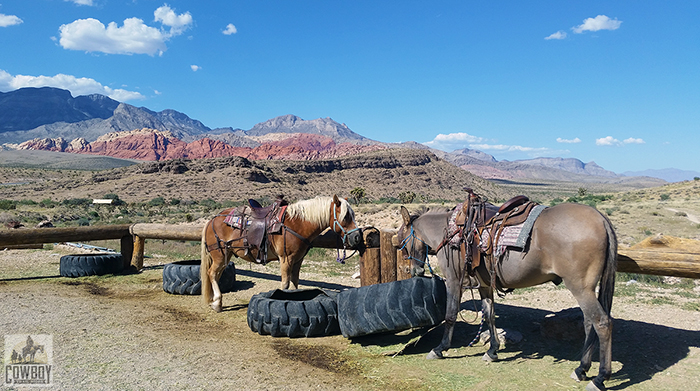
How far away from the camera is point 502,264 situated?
4.94 metres

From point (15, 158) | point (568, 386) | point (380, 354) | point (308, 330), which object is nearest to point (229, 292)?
point (308, 330)

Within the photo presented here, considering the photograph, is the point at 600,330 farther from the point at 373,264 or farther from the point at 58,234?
the point at 58,234

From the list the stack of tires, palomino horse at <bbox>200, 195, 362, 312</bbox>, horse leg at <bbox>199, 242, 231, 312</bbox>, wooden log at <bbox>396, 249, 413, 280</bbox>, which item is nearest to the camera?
the stack of tires

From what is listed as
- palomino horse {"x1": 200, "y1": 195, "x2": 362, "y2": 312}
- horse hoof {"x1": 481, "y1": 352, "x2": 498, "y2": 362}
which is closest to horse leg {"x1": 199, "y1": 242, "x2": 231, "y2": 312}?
palomino horse {"x1": 200, "y1": 195, "x2": 362, "y2": 312}

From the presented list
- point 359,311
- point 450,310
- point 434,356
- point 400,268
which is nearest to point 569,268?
point 450,310

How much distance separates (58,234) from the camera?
10602 millimetres

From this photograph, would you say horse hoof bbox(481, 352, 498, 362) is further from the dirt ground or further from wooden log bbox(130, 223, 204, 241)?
wooden log bbox(130, 223, 204, 241)

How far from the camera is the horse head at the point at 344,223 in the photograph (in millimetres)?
6840

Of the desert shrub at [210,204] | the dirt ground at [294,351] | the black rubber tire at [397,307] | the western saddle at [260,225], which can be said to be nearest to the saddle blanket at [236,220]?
the western saddle at [260,225]

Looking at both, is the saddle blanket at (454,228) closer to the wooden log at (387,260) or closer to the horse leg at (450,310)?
the horse leg at (450,310)

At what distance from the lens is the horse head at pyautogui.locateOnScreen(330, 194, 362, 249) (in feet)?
22.4

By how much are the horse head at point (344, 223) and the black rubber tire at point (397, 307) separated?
133cm

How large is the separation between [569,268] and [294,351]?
3439 mm

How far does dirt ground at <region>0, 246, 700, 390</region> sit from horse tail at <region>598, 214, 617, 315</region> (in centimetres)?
87
